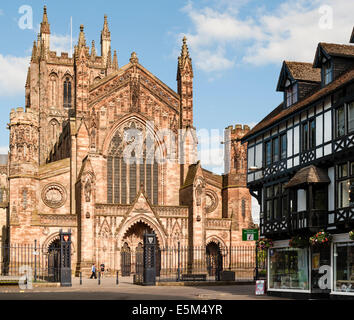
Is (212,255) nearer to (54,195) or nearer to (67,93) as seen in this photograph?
(54,195)

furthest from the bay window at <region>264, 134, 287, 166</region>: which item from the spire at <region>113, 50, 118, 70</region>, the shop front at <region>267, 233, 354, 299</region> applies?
the spire at <region>113, 50, 118, 70</region>

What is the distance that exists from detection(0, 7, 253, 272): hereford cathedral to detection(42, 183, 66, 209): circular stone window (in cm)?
Answer: 8

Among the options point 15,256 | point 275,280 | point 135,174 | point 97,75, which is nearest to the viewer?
point 275,280

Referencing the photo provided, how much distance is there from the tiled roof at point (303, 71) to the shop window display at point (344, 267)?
9492 millimetres

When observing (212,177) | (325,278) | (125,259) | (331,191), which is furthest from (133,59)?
(325,278)

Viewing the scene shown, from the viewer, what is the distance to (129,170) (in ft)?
196

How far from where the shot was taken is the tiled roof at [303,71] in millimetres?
34594

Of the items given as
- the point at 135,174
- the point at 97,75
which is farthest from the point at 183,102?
the point at 97,75

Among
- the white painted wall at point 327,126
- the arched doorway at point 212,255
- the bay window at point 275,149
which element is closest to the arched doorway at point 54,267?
the arched doorway at point 212,255

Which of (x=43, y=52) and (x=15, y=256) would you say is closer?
(x=15, y=256)
